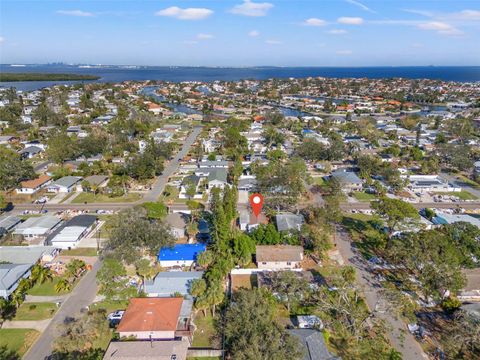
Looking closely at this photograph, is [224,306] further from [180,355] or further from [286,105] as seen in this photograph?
[286,105]

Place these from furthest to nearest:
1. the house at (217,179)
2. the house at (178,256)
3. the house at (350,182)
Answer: the house at (217,179)
the house at (350,182)
the house at (178,256)

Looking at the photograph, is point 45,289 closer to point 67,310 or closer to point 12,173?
point 67,310

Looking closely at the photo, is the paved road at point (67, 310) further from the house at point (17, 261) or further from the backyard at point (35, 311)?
the house at point (17, 261)

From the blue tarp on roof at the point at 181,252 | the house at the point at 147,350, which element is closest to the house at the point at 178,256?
the blue tarp on roof at the point at 181,252

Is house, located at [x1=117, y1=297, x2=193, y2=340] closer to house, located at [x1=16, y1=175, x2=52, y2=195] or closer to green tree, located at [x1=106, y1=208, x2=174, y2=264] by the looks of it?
green tree, located at [x1=106, y1=208, x2=174, y2=264]

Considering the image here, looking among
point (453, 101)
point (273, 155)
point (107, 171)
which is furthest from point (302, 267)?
point (453, 101)
